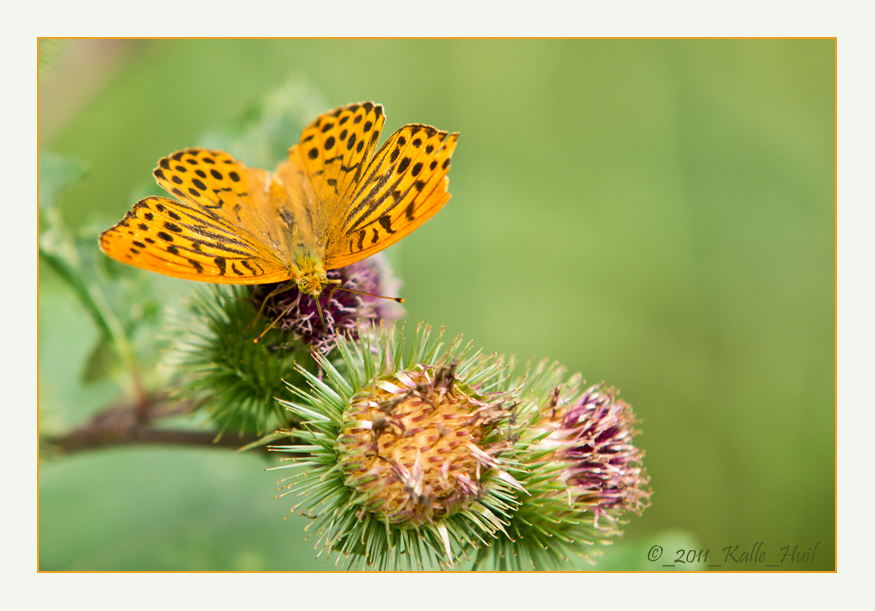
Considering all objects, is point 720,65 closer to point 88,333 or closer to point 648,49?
point 648,49

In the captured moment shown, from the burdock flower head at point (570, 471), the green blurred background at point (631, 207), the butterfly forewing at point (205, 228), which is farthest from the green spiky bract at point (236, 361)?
the green blurred background at point (631, 207)

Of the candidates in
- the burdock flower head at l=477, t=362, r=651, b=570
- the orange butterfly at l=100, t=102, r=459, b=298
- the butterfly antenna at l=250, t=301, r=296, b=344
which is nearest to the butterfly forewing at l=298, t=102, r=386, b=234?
the orange butterfly at l=100, t=102, r=459, b=298

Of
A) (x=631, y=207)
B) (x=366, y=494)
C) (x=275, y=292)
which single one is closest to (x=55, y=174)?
(x=275, y=292)

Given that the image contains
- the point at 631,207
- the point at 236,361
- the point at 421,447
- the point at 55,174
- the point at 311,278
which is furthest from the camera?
the point at 631,207

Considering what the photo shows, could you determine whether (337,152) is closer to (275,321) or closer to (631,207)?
(275,321)

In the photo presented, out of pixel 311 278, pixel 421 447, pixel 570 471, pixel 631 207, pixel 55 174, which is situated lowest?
pixel 570 471

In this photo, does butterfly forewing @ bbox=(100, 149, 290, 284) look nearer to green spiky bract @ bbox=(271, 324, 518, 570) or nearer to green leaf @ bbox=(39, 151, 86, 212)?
green spiky bract @ bbox=(271, 324, 518, 570)

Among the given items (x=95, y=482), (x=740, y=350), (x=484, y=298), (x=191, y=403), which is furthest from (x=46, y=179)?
(x=740, y=350)
